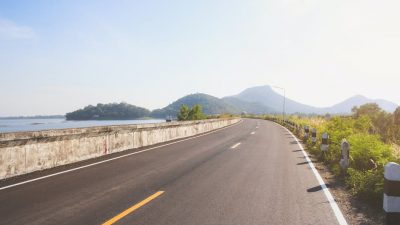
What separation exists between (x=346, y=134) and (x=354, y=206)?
9447 millimetres

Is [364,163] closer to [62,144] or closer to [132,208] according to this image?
[132,208]

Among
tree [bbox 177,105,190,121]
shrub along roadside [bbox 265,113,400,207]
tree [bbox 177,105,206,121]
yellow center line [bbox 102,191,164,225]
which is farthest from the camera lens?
tree [bbox 177,105,190,121]

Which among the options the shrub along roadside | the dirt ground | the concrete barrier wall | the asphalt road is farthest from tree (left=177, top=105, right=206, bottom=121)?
the dirt ground

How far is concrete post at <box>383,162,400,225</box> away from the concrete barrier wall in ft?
27.9

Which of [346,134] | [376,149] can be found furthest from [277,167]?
[346,134]

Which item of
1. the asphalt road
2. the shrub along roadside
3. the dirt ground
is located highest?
the shrub along roadside

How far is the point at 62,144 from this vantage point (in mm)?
10984

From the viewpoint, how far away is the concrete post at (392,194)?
213 inches

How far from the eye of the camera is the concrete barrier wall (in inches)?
350

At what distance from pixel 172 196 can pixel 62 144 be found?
18.5 ft

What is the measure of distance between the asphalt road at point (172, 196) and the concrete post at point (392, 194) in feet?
2.78

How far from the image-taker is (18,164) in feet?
29.8

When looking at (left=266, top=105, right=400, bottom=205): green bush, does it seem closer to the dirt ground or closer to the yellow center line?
the dirt ground

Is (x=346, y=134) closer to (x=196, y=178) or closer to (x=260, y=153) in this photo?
(x=260, y=153)
